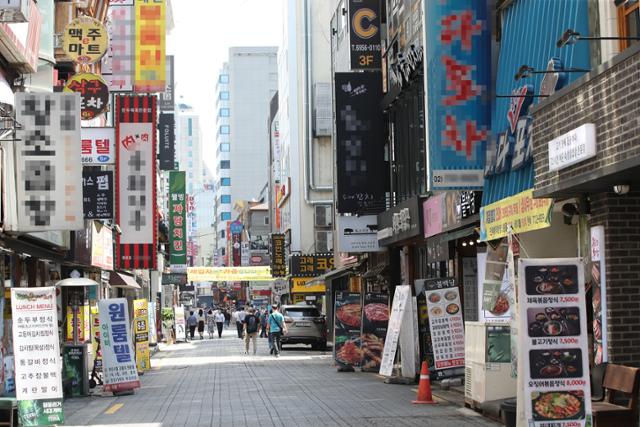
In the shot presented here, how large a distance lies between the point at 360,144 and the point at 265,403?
15320mm

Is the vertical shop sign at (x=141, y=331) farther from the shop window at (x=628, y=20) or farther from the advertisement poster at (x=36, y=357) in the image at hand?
the shop window at (x=628, y=20)

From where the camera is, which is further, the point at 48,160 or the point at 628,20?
the point at 48,160

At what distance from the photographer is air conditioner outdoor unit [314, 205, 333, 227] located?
65.1 meters

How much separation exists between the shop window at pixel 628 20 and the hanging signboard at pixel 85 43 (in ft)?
48.3

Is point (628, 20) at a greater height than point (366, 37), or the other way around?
point (366, 37)

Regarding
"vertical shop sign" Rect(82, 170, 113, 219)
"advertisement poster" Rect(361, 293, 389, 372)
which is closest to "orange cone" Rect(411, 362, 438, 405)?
"advertisement poster" Rect(361, 293, 389, 372)

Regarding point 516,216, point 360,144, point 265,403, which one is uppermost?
point 360,144

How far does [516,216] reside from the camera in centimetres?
1681

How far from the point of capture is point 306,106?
64188 mm

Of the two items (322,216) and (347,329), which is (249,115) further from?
(347,329)

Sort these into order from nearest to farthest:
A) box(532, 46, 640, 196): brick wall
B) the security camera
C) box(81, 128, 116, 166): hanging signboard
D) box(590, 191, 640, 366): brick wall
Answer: box(532, 46, 640, 196): brick wall → the security camera → box(590, 191, 640, 366): brick wall → box(81, 128, 116, 166): hanging signboard

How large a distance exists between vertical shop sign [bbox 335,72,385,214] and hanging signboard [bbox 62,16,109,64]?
28.5 feet

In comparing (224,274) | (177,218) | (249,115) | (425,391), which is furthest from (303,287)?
(249,115)

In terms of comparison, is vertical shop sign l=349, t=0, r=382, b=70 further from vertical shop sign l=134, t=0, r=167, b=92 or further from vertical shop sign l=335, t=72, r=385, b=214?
vertical shop sign l=134, t=0, r=167, b=92
